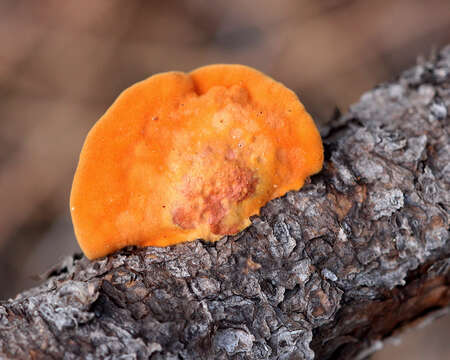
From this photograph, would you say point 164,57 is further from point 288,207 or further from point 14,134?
point 288,207

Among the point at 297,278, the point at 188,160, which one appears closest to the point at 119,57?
the point at 188,160

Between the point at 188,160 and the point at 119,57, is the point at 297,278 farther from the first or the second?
the point at 119,57

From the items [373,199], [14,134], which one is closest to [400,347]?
[373,199]

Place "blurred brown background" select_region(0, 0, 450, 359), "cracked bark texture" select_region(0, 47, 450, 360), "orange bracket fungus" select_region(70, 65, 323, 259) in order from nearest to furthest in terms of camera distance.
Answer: "cracked bark texture" select_region(0, 47, 450, 360), "orange bracket fungus" select_region(70, 65, 323, 259), "blurred brown background" select_region(0, 0, 450, 359)

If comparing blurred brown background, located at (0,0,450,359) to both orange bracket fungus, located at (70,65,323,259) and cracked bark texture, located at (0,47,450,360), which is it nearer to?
cracked bark texture, located at (0,47,450,360)

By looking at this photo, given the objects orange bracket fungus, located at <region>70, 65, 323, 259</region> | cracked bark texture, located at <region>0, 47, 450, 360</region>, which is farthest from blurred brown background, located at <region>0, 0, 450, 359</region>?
orange bracket fungus, located at <region>70, 65, 323, 259</region>

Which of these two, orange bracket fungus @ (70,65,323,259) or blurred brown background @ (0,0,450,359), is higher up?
blurred brown background @ (0,0,450,359)
